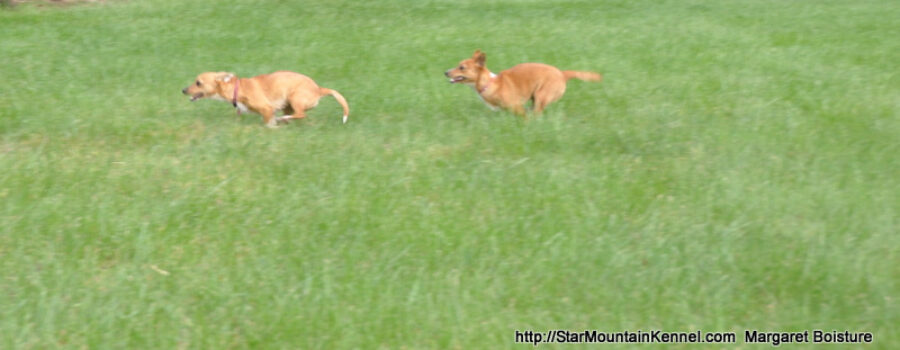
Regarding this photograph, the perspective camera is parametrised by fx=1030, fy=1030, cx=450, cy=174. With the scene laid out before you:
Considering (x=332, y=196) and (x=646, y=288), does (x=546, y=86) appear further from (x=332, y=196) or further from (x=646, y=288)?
(x=646, y=288)

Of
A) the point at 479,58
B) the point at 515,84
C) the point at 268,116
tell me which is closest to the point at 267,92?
the point at 268,116

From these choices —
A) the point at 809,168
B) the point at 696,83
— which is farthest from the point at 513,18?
the point at 809,168

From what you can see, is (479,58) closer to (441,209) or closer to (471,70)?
(471,70)

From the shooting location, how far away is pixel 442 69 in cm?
1380

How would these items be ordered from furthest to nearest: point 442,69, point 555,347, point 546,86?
point 442,69, point 546,86, point 555,347

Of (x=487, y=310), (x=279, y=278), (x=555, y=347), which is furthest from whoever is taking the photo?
(x=279, y=278)

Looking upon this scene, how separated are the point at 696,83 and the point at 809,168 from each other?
4.25m

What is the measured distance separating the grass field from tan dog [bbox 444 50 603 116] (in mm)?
300

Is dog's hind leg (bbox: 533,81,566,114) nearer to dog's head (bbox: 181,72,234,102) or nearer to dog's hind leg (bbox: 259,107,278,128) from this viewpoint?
dog's hind leg (bbox: 259,107,278,128)

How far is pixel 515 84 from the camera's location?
34.2 ft

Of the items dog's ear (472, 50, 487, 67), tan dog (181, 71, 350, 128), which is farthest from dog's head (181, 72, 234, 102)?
dog's ear (472, 50, 487, 67)

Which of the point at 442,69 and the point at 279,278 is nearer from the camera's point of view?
the point at 279,278

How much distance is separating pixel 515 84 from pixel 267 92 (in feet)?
8.11

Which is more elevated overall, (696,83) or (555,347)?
(555,347)
